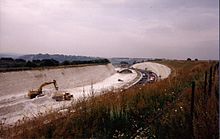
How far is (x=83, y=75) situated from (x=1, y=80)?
2304cm

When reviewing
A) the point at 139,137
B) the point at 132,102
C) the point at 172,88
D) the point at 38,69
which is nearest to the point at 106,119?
the point at 139,137

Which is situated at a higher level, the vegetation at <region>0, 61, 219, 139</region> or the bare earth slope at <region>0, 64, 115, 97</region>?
the vegetation at <region>0, 61, 219, 139</region>

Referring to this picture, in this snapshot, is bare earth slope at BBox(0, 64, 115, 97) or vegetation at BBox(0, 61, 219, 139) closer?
vegetation at BBox(0, 61, 219, 139)

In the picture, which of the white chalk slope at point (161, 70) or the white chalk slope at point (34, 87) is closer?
the white chalk slope at point (34, 87)

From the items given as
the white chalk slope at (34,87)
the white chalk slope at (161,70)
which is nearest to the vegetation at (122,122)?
the white chalk slope at (34,87)

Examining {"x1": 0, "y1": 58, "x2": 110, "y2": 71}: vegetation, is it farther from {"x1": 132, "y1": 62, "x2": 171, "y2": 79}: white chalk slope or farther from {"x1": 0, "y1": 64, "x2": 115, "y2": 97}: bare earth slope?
{"x1": 132, "y1": 62, "x2": 171, "y2": 79}: white chalk slope

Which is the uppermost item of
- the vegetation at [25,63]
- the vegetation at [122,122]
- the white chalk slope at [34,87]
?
the vegetation at [122,122]

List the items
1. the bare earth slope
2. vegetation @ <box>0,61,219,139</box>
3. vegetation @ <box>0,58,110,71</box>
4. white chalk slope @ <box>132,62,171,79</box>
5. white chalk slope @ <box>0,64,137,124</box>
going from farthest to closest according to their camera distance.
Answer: white chalk slope @ <box>132,62,171,79</box>, vegetation @ <box>0,58,110,71</box>, the bare earth slope, white chalk slope @ <box>0,64,137,124</box>, vegetation @ <box>0,61,219,139</box>

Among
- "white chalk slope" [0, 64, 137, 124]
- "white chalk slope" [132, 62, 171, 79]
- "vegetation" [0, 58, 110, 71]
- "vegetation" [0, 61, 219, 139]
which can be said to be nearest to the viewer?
"vegetation" [0, 61, 219, 139]

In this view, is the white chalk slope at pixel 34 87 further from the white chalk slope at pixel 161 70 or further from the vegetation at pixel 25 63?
the white chalk slope at pixel 161 70

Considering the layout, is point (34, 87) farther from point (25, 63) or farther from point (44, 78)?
point (25, 63)

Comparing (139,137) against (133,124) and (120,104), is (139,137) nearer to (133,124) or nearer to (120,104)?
(133,124)

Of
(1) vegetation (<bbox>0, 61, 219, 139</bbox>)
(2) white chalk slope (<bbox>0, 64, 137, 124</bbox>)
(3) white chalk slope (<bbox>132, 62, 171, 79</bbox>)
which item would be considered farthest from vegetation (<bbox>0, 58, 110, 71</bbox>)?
(1) vegetation (<bbox>0, 61, 219, 139</bbox>)

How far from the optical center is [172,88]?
1243 cm
